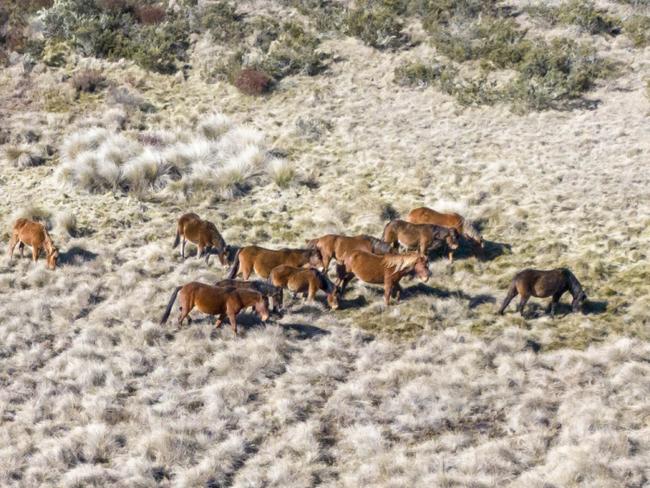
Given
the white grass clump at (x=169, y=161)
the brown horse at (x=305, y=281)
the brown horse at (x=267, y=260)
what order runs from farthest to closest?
the white grass clump at (x=169, y=161), the brown horse at (x=267, y=260), the brown horse at (x=305, y=281)

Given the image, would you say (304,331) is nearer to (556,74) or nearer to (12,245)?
(12,245)

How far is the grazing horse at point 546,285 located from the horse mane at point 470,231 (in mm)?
2965

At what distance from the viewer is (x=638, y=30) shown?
27.8 meters

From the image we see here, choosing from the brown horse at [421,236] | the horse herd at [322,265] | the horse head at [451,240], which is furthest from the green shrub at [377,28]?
the horse head at [451,240]

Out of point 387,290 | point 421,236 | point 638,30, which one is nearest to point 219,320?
point 387,290

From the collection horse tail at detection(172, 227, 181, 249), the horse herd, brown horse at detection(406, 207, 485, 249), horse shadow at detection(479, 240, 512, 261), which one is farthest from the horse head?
horse tail at detection(172, 227, 181, 249)

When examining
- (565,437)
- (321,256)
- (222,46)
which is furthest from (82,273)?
(222,46)

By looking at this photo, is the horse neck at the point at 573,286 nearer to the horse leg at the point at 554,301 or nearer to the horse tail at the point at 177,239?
the horse leg at the point at 554,301

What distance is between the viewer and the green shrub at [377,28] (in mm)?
29219

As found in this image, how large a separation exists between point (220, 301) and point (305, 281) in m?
2.11

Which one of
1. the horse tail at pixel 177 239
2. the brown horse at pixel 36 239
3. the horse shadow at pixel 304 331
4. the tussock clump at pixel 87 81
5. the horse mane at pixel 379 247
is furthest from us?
the tussock clump at pixel 87 81

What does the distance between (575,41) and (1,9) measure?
87.5ft

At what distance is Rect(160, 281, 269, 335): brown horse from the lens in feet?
44.3

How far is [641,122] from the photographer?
2300 cm
